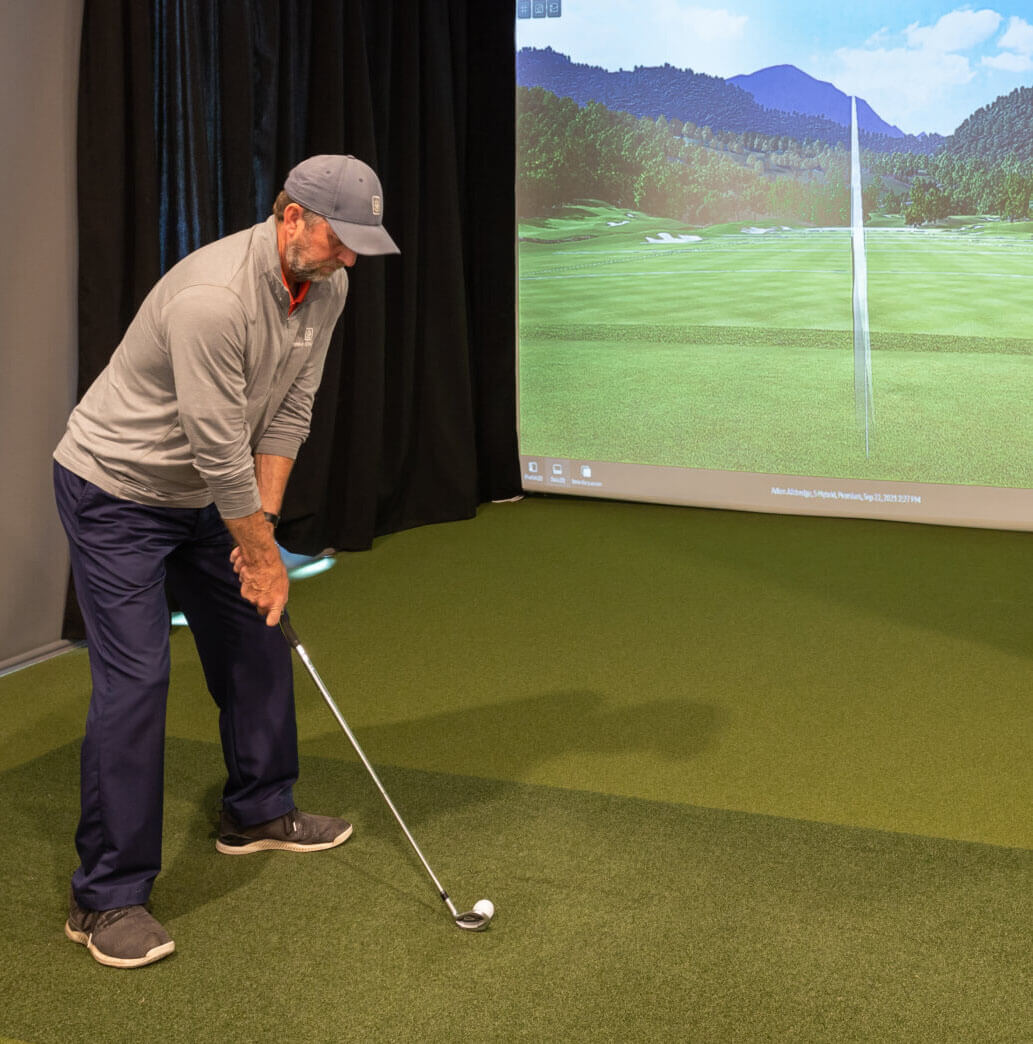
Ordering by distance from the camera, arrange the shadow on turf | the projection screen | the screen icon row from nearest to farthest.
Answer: the shadow on turf, the projection screen, the screen icon row

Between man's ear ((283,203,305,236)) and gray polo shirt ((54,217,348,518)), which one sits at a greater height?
man's ear ((283,203,305,236))

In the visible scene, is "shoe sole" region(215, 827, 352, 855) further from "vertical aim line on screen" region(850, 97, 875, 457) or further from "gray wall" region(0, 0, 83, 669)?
"vertical aim line on screen" region(850, 97, 875, 457)

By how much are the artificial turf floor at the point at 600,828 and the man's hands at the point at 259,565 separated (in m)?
0.57

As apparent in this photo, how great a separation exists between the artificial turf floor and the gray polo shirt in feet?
2.58

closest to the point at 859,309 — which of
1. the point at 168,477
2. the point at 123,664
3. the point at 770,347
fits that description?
the point at 770,347

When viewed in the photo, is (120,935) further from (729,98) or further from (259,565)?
(729,98)

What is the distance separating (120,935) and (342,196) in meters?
1.29

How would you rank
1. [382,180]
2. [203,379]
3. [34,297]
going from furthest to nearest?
[382,180], [34,297], [203,379]

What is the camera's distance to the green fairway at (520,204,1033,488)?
531cm

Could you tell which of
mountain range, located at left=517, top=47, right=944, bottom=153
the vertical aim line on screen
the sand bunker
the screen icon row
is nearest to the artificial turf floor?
the vertical aim line on screen

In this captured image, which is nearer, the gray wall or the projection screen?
the gray wall

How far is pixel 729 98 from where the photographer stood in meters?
5.60

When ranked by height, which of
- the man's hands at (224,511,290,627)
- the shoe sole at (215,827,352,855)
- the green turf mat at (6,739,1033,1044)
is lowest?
the green turf mat at (6,739,1033,1044)

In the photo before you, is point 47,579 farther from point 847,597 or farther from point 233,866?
point 847,597
